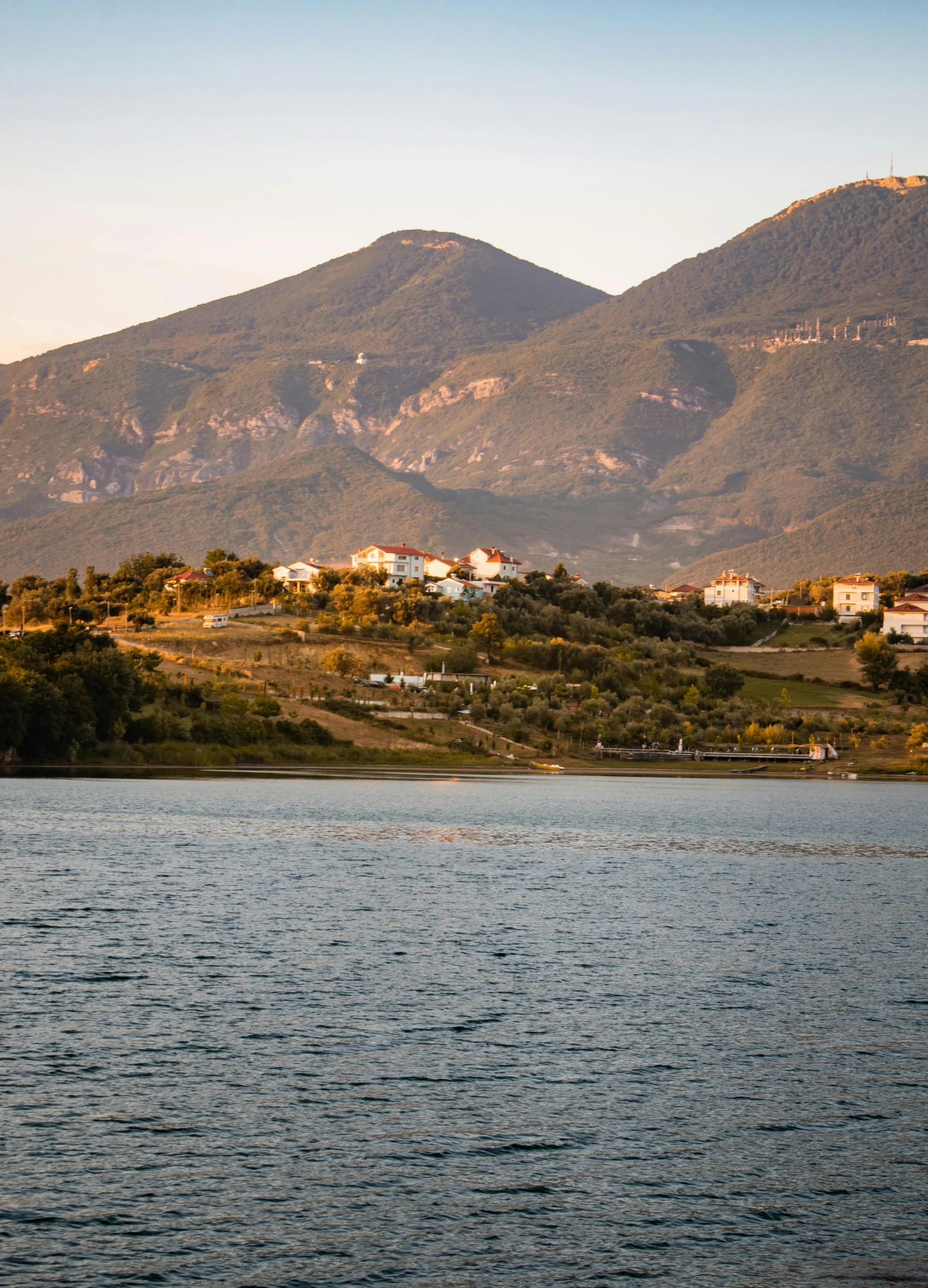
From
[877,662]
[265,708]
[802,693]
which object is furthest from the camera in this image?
[877,662]

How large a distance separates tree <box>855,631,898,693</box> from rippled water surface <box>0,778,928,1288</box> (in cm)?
12247

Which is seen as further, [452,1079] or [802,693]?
[802,693]

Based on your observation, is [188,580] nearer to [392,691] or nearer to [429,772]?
[392,691]

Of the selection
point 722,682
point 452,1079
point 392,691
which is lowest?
point 452,1079

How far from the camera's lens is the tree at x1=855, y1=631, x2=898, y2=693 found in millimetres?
173000

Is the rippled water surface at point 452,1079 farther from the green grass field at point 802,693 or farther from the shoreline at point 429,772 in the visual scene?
the green grass field at point 802,693

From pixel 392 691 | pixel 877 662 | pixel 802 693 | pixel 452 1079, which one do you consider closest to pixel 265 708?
pixel 392 691

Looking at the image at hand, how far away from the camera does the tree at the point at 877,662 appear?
568 feet

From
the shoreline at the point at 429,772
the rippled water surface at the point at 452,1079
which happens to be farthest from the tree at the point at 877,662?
the rippled water surface at the point at 452,1079

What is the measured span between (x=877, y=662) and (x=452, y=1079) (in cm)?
15999

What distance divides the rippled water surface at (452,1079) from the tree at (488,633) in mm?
113745

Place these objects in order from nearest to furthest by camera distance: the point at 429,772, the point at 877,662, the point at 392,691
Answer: the point at 429,772, the point at 392,691, the point at 877,662

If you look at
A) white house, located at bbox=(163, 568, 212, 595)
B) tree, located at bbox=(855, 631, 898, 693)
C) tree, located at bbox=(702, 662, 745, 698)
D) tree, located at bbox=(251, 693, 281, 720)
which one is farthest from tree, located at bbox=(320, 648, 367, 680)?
tree, located at bbox=(855, 631, 898, 693)

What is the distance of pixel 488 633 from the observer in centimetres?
16950
